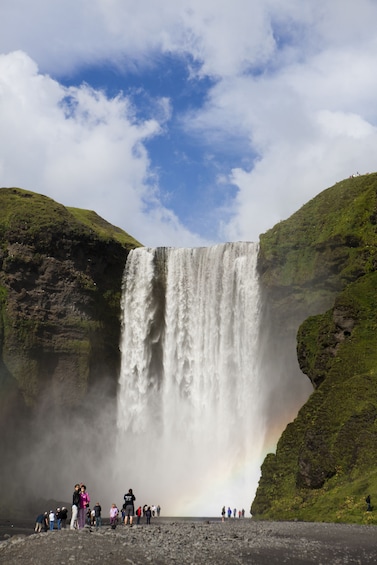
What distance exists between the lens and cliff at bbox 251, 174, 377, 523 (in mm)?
46594

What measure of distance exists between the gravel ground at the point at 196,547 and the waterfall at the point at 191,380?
33111 millimetres

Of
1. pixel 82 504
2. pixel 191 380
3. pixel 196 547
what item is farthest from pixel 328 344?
pixel 196 547

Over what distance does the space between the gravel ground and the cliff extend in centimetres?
653

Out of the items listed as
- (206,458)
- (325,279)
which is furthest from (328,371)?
(206,458)

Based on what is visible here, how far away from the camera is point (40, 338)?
84688mm

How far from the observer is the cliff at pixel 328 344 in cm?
4659

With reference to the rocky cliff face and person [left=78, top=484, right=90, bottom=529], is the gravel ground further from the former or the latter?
the rocky cliff face

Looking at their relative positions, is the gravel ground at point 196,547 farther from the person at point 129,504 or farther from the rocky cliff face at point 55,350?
the rocky cliff face at point 55,350

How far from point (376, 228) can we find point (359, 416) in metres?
26.4

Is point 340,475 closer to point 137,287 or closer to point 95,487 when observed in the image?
point 95,487

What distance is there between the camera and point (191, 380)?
81.2m

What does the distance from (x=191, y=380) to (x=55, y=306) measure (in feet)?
67.0

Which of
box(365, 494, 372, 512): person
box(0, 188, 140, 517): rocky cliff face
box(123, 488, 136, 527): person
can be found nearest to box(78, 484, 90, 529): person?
box(123, 488, 136, 527): person

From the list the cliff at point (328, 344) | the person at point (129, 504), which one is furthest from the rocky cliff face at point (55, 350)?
the person at point (129, 504)
